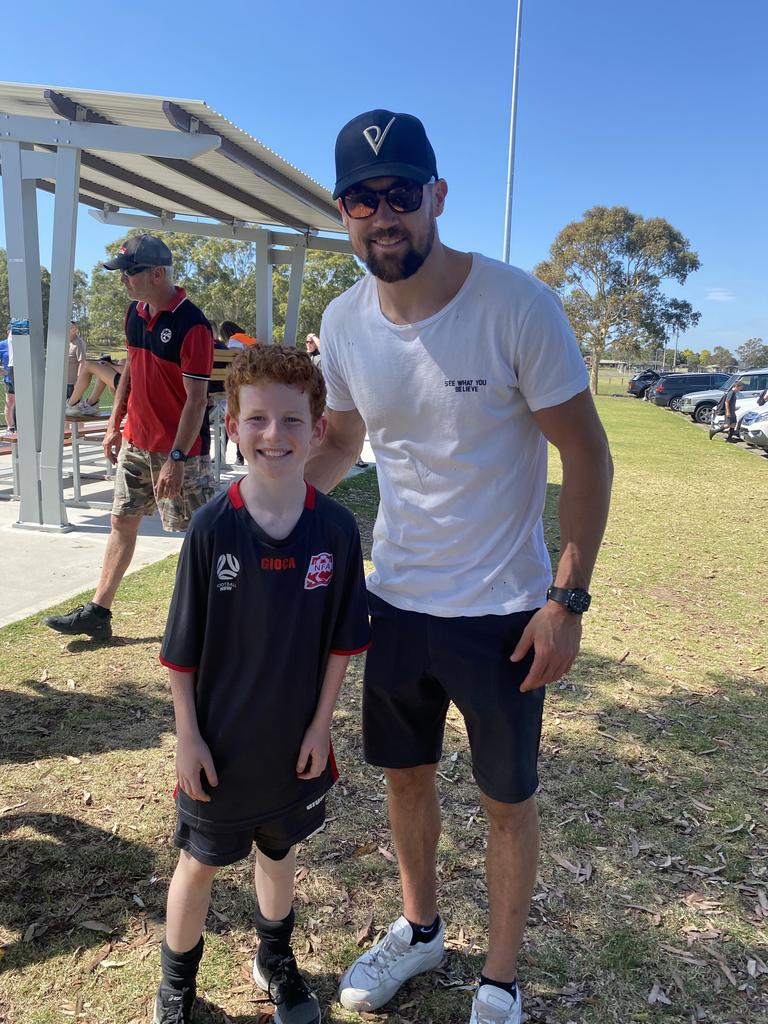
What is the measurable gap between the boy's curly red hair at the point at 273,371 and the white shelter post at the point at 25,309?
5936 millimetres

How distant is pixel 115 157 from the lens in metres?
8.46

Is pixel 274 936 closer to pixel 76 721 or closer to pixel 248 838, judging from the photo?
pixel 248 838

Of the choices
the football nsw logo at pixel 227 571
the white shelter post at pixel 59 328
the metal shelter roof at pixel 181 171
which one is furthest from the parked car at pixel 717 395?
the football nsw logo at pixel 227 571

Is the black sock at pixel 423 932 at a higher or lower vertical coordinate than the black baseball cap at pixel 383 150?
lower

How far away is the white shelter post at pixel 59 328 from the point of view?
6758 millimetres

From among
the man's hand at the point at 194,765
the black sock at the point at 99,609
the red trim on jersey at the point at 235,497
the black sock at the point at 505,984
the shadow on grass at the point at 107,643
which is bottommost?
the black sock at the point at 505,984

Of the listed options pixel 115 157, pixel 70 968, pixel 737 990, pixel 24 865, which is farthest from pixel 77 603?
pixel 115 157

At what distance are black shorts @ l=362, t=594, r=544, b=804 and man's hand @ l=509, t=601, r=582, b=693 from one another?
56 mm

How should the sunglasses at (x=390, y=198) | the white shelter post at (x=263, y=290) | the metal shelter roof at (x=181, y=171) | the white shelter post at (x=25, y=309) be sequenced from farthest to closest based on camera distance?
the white shelter post at (x=263, y=290), the white shelter post at (x=25, y=309), the metal shelter roof at (x=181, y=171), the sunglasses at (x=390, y=198)

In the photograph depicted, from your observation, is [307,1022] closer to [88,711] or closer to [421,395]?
[421,395]

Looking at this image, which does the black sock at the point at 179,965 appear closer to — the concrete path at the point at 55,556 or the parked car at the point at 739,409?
the concrete path at the point at 55,556

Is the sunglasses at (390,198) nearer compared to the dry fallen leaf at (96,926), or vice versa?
the sunglasses at (390,198)

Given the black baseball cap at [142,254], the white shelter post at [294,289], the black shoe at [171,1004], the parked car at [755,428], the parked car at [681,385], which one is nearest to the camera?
the black shoe at [171,1004]

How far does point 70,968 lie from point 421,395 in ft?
6.58
